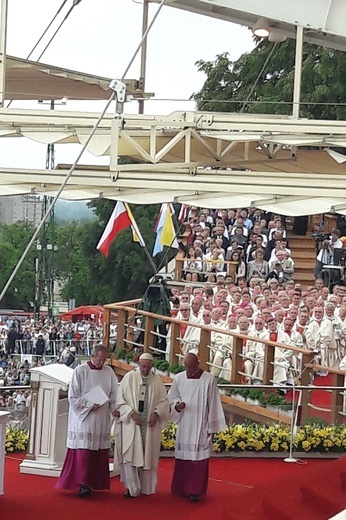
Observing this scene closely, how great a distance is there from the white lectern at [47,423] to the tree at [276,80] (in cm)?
1459

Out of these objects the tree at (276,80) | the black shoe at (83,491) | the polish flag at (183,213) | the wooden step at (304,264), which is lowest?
the black shoe at (83,491)

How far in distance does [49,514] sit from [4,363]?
26335 mm

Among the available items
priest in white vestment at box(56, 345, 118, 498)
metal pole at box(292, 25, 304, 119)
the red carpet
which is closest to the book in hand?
priest in white vestment at box(56, 345, 118, 498)

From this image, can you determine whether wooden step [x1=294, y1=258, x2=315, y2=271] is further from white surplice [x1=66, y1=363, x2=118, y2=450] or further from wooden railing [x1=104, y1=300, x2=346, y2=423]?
white surplice [x1=66, y1=363, x2=118, y2=450]

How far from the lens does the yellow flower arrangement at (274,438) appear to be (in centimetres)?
1368

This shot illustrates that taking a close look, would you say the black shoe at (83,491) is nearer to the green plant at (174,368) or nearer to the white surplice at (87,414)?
the white surplice at (87,414)

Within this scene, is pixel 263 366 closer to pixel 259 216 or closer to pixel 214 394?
pixel 214 394

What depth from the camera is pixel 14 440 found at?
12.8m

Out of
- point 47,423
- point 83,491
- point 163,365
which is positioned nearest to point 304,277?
point 163,365

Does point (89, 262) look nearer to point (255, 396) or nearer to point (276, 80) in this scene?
point (276, 80)

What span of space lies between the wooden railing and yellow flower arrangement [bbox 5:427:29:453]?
2.87m

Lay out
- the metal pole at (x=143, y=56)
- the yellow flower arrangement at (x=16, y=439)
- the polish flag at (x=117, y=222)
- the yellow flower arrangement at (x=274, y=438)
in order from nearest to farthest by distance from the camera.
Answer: the metal pole at (x=143, y=56) → the yellow flower arrangement at (x=16, y=439) → the yellow flower arrangement at (x=274, y=438) → the polish flag at (x=117, y=222)

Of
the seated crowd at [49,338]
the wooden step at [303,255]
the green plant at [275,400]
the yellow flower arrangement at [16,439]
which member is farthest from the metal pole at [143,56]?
the seated crowd at [49,338]

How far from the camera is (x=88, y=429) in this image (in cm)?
1086
